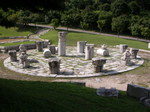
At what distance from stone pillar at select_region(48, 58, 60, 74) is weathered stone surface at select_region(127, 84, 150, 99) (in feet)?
20.3

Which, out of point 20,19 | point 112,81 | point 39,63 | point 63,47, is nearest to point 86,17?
point 20,19

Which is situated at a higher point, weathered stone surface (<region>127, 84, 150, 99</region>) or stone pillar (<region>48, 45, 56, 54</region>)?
stone pillar (<region>48, 45, 56, 54</region>)

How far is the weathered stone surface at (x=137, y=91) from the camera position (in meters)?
8.33

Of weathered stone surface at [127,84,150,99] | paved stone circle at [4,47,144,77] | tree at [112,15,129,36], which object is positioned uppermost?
tree at [112,15,129,36]

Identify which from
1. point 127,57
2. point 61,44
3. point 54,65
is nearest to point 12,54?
point 61,44

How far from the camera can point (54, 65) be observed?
13539 mm

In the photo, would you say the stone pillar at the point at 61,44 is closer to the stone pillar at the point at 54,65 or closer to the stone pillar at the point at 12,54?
the stone pillar at the point at 12,54

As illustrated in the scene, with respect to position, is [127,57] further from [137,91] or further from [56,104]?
[56,104]

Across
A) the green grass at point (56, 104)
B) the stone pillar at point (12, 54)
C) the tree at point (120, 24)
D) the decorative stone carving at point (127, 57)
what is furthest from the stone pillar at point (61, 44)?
the tree at point (120, 24)

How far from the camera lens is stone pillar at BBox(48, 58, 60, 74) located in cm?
1342

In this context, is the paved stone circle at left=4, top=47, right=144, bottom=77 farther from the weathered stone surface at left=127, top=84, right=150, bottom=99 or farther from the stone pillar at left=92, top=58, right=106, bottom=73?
the weathered stone surface at left=127, top=84, right=150, bottom=99

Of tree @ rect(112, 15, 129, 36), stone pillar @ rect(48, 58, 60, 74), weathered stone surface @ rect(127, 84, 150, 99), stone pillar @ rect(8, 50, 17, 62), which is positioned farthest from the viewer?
tree @ rect(112, 15, 129, 36)

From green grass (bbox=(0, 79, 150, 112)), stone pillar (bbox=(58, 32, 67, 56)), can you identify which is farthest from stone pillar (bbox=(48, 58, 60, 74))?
green grass (bbox=(0, 79, 150, 112))

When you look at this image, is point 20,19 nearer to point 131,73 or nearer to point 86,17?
point 86,17
